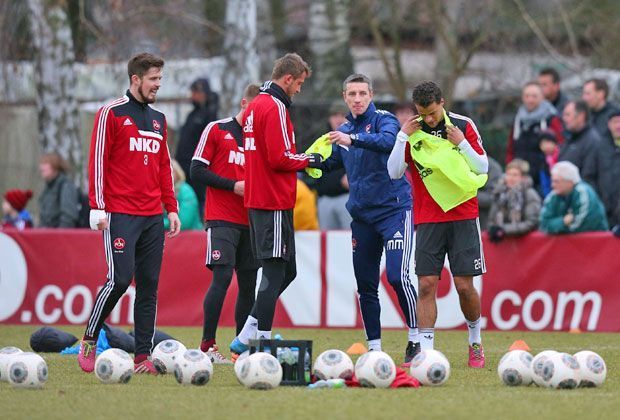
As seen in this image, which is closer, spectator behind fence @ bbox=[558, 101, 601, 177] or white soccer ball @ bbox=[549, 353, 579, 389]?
white soccer ball @ bbox=[549, 353, 579, 389]

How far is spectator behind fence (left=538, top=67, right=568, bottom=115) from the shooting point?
59.2 ft

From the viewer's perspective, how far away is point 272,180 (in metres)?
10.8

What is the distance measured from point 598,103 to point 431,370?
8558 millimetres

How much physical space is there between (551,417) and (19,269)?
10462mm

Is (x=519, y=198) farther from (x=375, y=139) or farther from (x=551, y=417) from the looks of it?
(x=551, y=417)

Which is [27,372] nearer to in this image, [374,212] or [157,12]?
[374,212]

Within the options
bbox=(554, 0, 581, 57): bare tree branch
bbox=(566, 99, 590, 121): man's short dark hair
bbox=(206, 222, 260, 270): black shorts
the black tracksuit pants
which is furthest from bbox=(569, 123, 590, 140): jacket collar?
the black tracksuit pants

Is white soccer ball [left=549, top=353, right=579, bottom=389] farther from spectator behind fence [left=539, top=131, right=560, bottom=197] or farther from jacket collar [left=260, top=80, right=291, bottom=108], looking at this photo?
spectator behind fence [left=539, top=131, right=560, bottom=197]

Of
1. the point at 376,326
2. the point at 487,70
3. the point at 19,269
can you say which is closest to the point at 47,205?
the point at 19,269

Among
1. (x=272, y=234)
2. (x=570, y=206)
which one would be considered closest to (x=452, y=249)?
(x=272, y=234)

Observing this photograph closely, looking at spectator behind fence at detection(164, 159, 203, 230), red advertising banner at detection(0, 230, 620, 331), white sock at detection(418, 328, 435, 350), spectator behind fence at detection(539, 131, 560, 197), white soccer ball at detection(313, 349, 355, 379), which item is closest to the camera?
white soccer ball at detection(313, 349, 355, 379)

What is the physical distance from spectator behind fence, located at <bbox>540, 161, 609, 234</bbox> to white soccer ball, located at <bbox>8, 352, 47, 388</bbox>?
786 cm

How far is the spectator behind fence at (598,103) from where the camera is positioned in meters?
17.0

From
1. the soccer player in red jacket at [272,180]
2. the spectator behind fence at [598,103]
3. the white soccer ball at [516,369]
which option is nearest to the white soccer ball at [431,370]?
the white soccer ball at [516,369]
